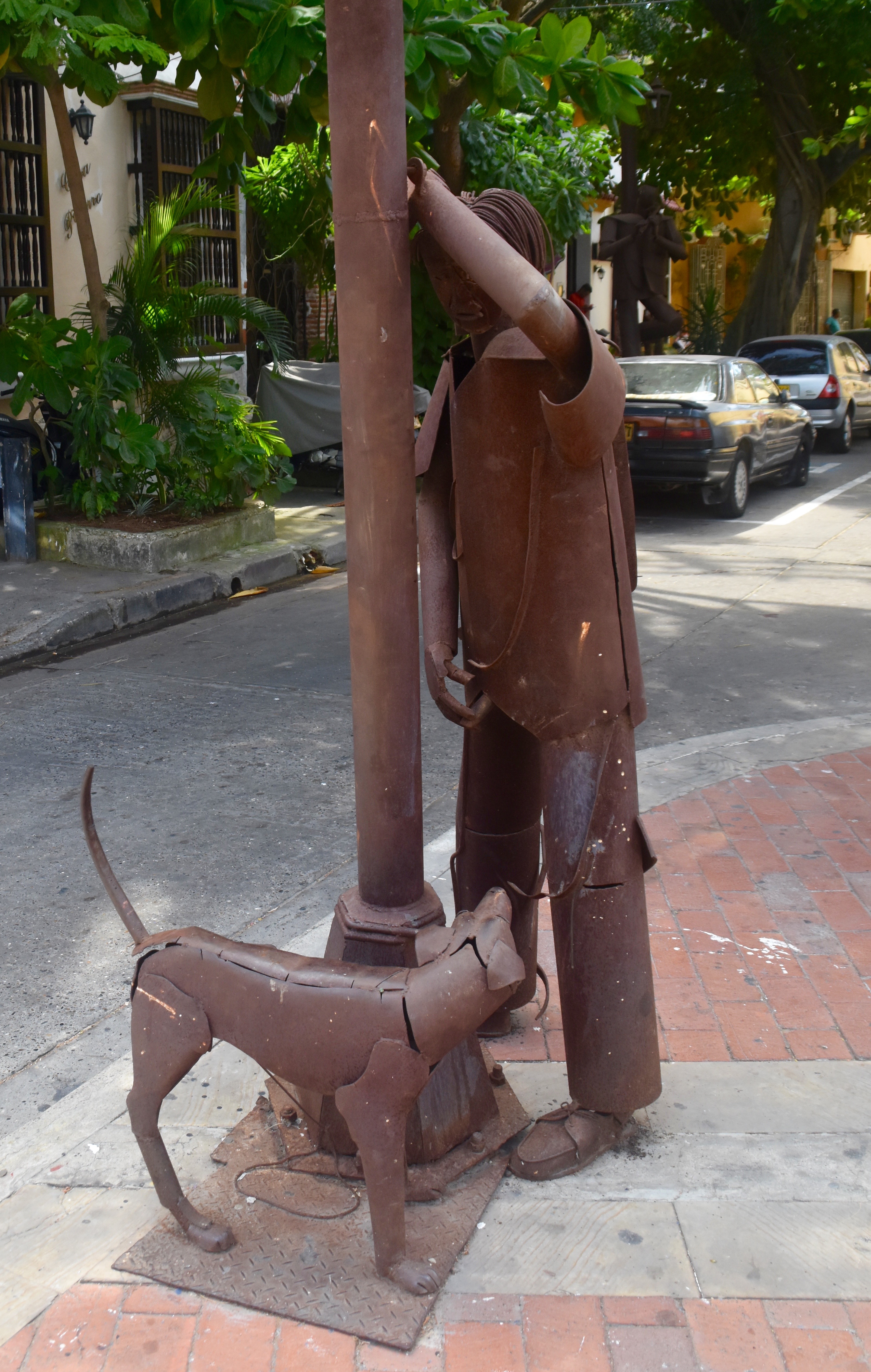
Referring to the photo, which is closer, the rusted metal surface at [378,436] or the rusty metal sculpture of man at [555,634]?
the rusted metal surface at [378,436]

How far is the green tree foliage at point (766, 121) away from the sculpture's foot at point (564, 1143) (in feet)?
70.3

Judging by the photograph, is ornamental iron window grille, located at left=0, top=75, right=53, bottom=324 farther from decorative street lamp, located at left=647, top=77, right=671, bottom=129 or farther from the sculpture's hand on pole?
the sculpture's hand on pole

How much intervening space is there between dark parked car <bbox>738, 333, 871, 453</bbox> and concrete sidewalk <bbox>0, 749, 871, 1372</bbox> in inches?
642

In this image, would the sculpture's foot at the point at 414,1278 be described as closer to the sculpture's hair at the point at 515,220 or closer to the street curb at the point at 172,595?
the sculpture's hair at the point at 515,220

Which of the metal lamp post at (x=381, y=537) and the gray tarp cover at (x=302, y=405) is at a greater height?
the gray tarp cover at (x=302, y=405)

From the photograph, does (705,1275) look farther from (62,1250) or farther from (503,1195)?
(62,1250)

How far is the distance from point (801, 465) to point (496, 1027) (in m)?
13.4

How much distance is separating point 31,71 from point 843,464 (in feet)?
40.9

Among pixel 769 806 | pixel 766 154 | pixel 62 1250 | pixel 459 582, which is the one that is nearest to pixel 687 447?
pixel 769 806

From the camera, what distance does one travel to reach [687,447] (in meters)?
12.6

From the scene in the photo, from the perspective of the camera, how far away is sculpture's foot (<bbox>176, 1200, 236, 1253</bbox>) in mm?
2445

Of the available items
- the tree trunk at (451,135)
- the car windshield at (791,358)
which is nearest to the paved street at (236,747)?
the tree trunk at (451,135)

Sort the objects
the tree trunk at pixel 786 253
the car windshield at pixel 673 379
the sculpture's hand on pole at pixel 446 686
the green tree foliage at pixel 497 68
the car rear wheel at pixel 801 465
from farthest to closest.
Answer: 1. the tree trunk at pixel 786 253
2. the car rear wheel at pixel 801 465
3. the car windshield at pixel 673 379
4. the green tree foliage at pixel 497 68
5. the sculpture's hand on pole at pixel 446 686

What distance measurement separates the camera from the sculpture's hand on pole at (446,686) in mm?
2664
